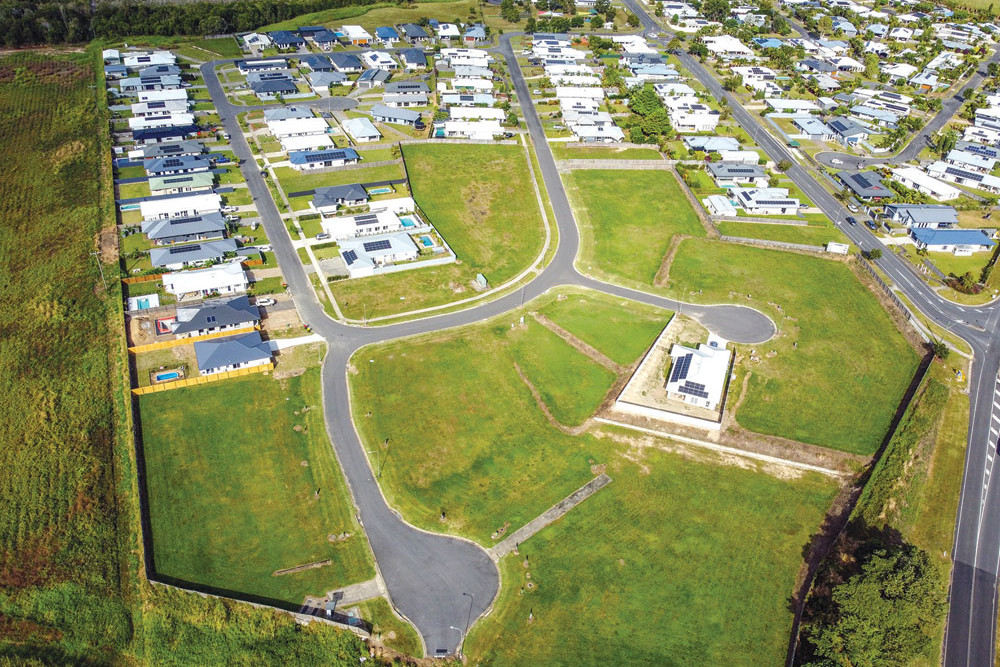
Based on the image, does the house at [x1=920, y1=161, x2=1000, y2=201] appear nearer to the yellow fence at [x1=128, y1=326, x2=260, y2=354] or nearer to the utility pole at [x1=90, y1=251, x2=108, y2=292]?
the yellow fence at [x1=128, y1=326, x2=260, y2=354]

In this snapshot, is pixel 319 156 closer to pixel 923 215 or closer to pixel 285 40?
pixel 285 40

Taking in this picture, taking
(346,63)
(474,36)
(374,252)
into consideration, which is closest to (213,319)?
(374,252)

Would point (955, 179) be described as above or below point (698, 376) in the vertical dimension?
above

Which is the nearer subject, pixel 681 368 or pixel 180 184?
pixel 681 368

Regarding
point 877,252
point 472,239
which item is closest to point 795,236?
point 877,252

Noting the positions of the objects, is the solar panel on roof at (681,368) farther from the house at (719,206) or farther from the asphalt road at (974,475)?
the house at (719,206)

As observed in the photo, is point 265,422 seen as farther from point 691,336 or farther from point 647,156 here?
point 647,156

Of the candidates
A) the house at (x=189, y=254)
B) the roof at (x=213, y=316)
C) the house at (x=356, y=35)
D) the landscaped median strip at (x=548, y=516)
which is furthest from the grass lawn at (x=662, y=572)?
the house at (x=356, y=35)
